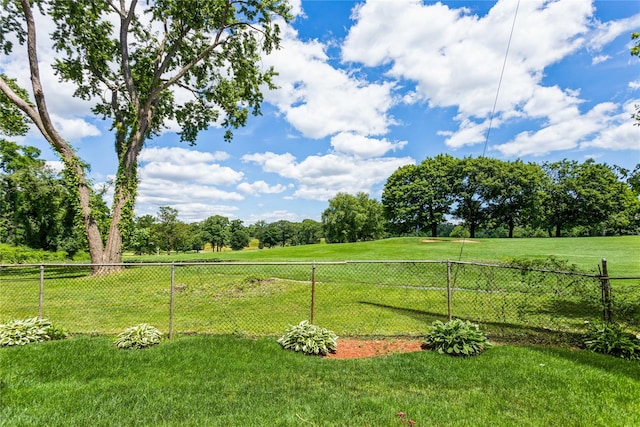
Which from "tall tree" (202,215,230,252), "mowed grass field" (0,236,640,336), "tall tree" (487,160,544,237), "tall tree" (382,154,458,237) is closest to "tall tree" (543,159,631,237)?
"tall tree" (487,160,544,237)

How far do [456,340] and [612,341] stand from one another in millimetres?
2471

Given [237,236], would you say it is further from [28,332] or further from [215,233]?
[28,332]

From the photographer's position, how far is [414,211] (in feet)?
142

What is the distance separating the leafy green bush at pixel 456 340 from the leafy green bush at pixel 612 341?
1.76m

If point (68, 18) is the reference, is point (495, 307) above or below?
below

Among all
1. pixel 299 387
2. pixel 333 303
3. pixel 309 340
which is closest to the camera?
pixel 299 387

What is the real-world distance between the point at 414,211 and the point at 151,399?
42.7 m

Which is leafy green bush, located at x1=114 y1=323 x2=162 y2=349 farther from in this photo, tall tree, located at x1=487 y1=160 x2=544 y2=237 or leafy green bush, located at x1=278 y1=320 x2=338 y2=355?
tall tree, located at x1=487 y1=160 x2=544 y2=237

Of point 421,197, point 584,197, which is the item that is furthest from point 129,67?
point 584,197

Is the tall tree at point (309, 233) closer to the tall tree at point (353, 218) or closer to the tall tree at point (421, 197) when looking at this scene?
the tall tree at point (353, 218)

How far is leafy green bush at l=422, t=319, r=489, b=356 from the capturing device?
4.90 meters

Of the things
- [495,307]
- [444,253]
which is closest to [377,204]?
[444,253]

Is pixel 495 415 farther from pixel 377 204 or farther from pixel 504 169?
pixel 377 204

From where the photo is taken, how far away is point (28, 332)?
539cm
